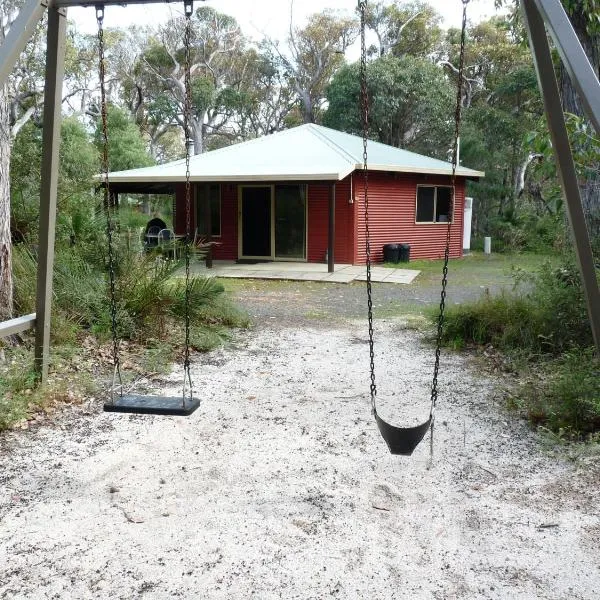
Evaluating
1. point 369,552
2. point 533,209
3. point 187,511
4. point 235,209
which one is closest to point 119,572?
point 187,511

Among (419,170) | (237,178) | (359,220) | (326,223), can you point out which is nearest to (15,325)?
(237,178)

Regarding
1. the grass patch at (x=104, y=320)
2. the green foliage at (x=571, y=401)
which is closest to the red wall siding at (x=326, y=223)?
the grass patch at (x=104, y=320)

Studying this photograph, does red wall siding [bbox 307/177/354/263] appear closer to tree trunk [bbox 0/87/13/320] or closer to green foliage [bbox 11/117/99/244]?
green foliage [bbox 11/117/99/244]

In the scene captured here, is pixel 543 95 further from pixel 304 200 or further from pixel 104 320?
pixel 304 200

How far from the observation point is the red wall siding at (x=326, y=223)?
15531 mm

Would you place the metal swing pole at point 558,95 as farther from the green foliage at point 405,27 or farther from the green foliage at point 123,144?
the green foliage at point 405,27

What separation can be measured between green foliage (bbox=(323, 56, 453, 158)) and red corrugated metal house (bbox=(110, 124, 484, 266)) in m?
7.70

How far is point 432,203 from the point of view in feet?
58.2

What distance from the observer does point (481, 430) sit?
170 inches

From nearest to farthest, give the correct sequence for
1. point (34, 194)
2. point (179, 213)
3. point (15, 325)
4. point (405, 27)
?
point (15, 325), point (34, 194), point (179, 213), point (405, 27)

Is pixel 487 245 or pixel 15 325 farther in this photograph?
pixel 487 245

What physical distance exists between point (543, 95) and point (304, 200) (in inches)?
506

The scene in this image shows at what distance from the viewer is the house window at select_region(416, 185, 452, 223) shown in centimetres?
1744

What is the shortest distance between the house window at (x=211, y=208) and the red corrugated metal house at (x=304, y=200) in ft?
0.09
